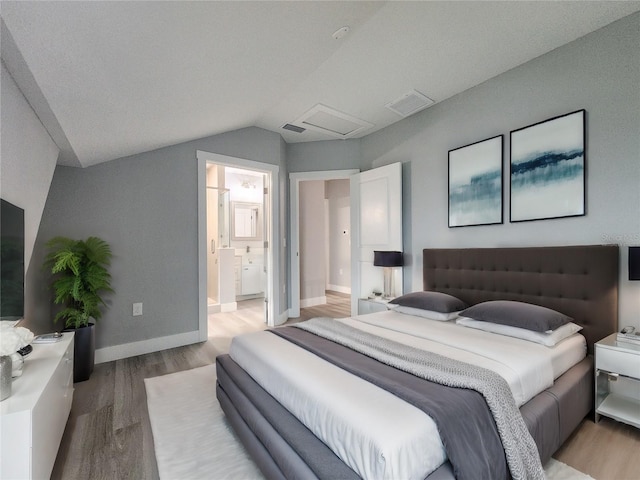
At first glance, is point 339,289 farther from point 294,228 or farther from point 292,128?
point 292,128

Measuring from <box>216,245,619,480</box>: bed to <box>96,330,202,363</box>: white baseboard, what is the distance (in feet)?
5.63

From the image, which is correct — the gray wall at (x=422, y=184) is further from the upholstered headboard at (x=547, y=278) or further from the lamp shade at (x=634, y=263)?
the lamp shade at (x=634, y=263)

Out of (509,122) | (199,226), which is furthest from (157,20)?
(509,122)

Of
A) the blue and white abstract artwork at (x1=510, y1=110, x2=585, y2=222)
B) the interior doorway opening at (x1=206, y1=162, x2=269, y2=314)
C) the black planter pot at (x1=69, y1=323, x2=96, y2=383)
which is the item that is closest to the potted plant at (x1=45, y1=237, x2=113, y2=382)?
the black planter pot at (x1=69, y1=323, x2=96, y2=383)

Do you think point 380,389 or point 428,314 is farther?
point 428,314

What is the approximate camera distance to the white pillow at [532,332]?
1.96m

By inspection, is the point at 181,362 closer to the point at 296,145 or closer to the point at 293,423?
the point at 293,423

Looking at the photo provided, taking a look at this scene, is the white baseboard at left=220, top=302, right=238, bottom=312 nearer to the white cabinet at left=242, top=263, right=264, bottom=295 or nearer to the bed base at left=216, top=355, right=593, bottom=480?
the white cabinet at left=242, top=263, right=264, bottom=295

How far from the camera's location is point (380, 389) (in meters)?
1.31

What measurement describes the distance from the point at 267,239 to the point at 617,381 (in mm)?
3854

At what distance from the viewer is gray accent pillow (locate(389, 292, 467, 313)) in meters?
2.64

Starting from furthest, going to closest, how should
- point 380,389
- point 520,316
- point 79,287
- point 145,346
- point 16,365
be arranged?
1. point 145,346
2. point 79,287
3. point 520,316
4. point 16,365
5. point 380,389

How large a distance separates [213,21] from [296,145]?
3.21 metres

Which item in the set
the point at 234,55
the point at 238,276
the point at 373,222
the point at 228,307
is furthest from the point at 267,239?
the point at 234,55
